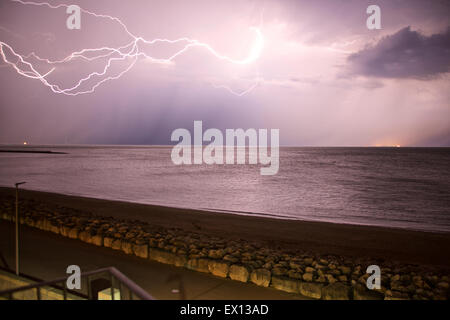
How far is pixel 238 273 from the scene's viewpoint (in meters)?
6.14

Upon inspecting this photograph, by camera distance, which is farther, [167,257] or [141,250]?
[141,250]

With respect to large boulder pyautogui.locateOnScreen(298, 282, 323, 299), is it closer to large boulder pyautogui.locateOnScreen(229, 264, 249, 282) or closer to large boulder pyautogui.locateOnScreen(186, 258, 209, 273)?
large boulder pyautogui.locateOnScreen(229, 264, 249, 282)

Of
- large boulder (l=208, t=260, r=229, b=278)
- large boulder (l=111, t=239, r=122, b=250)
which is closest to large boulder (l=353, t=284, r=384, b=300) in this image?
large boulder (l=208, t=260, r=229, b=278)

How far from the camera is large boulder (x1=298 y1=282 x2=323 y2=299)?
5453mm

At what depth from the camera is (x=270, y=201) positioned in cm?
2295

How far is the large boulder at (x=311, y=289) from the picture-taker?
545cm

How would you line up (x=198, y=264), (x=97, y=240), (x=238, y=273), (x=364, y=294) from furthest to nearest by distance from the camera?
1. (x=97, y=240)
2. (x=198, y=264)
3. (x=238, y=273)
4. (x=364, y=294)

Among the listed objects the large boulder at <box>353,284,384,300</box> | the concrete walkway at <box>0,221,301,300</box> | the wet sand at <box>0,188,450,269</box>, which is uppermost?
the large boulder at <box>353,284,384,300</box>

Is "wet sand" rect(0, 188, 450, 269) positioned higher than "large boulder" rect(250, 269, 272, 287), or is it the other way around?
"large boulder" rect(250, 269, 272, 287)

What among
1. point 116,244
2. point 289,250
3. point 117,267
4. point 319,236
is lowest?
point 319,236

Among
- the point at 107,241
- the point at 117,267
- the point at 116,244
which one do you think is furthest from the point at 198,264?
the point at 107,241

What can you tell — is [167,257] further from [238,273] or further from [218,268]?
[238,273]

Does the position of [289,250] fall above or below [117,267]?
below

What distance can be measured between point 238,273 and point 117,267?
9.15 ft
